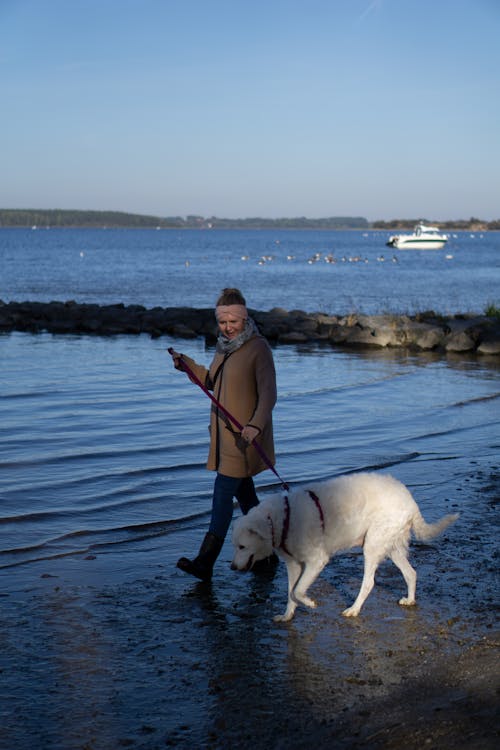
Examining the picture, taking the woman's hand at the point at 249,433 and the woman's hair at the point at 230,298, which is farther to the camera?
the woman's hair at the point at 230,298

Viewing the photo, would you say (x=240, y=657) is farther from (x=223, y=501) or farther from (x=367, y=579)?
(x=223, y=501)

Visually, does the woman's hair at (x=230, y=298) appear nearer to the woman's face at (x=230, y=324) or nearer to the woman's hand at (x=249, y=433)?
the woman's face at (x=230, y=324)

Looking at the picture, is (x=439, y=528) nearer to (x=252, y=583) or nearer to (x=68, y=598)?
(x=252, y=583)

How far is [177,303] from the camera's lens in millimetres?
43250

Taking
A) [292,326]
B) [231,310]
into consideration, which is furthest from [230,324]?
[292,326]

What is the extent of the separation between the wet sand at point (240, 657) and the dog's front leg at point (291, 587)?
10 centimetres

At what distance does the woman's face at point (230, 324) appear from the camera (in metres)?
6.53

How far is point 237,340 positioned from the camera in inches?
260

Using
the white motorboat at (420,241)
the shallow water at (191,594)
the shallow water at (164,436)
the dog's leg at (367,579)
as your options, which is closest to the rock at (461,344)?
the shallow water at (164,436)

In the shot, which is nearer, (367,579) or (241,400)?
(367,579)

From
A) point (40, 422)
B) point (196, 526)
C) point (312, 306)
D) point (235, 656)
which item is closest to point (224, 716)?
point (235, 656)

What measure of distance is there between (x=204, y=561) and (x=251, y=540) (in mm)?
999

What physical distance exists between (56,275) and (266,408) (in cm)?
6227

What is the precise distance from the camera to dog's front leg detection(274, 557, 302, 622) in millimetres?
6039
